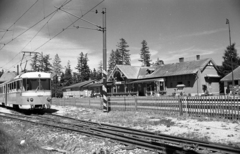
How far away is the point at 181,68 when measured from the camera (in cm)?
3856

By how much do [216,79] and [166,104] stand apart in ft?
92.1

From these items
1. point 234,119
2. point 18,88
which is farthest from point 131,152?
point 18,88

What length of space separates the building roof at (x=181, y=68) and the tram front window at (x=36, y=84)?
24.0 meters

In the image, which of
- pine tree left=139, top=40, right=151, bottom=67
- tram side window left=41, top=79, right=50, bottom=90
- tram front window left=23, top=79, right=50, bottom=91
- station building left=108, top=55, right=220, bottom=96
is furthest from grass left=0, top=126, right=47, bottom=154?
pine tree left=139, top=40, right=151, bottom=67

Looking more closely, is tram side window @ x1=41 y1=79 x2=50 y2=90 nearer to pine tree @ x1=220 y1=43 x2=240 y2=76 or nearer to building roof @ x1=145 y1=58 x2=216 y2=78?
building roof @ x1=145 y1=58 x2=216 y2=78

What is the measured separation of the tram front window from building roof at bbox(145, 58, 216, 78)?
24.0 m

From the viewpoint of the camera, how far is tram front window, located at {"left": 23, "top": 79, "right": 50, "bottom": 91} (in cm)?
1681

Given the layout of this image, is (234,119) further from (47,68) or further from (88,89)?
(47,68)

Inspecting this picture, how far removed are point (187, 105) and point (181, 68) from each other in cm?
2604

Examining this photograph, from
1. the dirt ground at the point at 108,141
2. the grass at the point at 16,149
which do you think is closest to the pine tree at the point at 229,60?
the dirt ground at the point at 108,141

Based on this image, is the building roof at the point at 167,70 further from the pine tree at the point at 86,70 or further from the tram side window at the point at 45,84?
the pine tree at the point at 86,70

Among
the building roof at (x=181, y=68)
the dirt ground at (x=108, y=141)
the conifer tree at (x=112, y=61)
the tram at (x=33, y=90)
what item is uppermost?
the conifer tree at (x=112, y=61)

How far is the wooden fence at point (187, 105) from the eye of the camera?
1144 centimetres

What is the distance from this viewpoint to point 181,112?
13.7 meters
